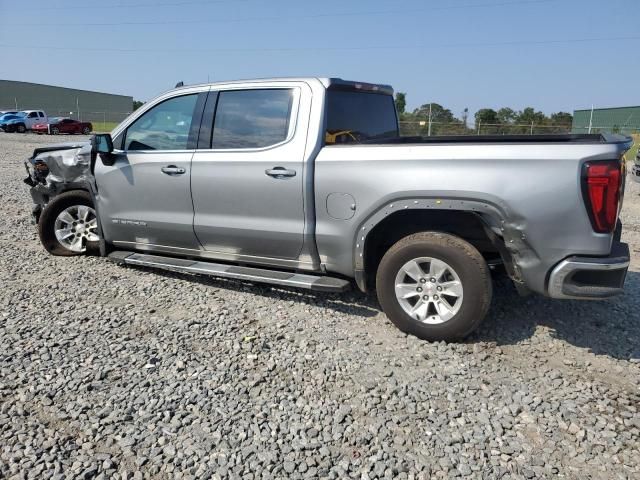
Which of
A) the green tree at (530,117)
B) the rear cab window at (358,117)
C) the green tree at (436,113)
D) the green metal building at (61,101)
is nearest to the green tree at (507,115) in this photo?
the green tree at (530,117)

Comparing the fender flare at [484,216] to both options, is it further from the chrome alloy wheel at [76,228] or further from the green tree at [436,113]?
the green tree at [436,113]

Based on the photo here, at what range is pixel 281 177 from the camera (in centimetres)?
425

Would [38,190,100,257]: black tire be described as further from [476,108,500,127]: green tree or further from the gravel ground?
[476,108,500,127]: green tree

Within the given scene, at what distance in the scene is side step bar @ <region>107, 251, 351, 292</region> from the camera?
4199 millimetres

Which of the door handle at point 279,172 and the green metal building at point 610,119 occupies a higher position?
the green metal building at point 610,119

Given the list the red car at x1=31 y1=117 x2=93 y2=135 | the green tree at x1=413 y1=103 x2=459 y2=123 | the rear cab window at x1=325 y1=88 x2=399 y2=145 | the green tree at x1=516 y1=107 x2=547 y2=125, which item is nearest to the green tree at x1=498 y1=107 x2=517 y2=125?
the green tree at x1=516 y1=107 x2=547 y2=125

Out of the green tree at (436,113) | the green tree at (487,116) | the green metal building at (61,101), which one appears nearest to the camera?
the green tree at (436,113)

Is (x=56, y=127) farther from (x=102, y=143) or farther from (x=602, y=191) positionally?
(x=602, y=191)

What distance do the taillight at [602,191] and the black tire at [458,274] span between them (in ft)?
2.58

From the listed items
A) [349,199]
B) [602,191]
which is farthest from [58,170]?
[602,191]

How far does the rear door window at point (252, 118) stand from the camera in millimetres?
4363

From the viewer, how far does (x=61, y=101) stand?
6731 cm

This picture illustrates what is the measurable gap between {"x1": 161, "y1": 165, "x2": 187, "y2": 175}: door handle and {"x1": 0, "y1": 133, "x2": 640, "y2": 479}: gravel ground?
113cm

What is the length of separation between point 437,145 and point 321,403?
77.3 inches
